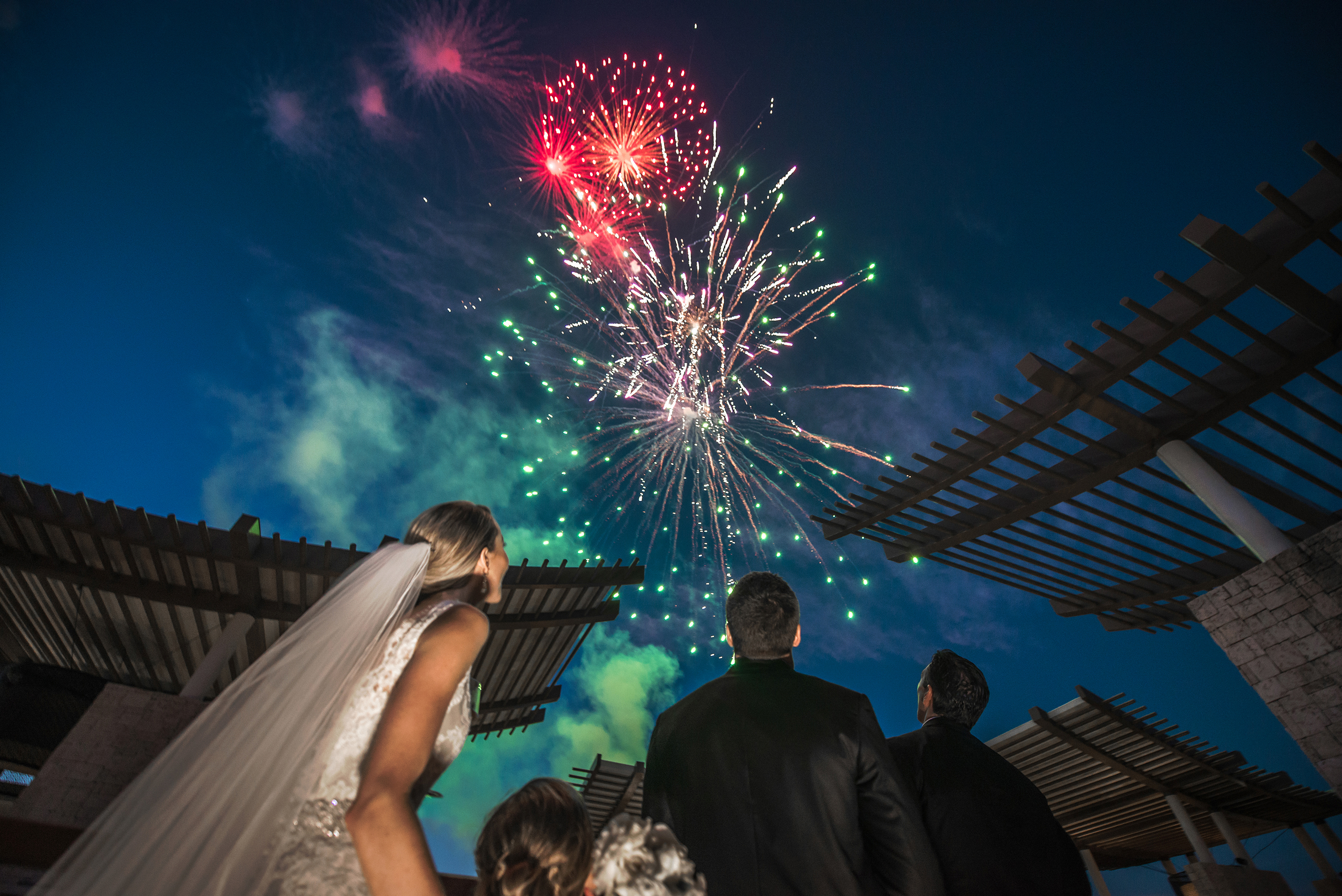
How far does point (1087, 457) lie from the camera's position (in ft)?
17.1

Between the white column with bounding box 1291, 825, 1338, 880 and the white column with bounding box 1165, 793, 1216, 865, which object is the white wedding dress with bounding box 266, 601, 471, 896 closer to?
the white column with bounding box 1165, 793, 1216, 865

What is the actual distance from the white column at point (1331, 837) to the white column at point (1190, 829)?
5.88 meters

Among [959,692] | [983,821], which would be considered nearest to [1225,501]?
[959,692]

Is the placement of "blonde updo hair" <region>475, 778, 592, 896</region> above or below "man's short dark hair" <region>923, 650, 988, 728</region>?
below

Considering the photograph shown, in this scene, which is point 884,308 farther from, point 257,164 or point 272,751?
point 257,164

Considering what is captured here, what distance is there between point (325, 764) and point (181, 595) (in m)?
7.42

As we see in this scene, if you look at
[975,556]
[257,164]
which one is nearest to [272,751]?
[975,556]

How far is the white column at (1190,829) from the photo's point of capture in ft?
34.9

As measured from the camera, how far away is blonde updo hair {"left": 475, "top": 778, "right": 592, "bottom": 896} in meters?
1.30

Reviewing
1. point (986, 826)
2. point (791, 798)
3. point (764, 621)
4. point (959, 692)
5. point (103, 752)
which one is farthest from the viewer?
point (103, 752)

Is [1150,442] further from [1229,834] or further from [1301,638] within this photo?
[1229,834]

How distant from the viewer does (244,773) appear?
59.5 inches

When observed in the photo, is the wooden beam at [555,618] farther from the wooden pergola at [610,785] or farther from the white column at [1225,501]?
the white column at [1225,501]

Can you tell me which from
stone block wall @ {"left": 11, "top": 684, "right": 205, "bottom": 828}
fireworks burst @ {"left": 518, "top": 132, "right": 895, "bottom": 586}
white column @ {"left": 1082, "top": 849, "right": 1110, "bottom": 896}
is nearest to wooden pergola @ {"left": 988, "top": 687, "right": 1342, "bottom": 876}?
white column @ {"left": 1082, "top": 849, "right": 1110, "bottom": 896}
